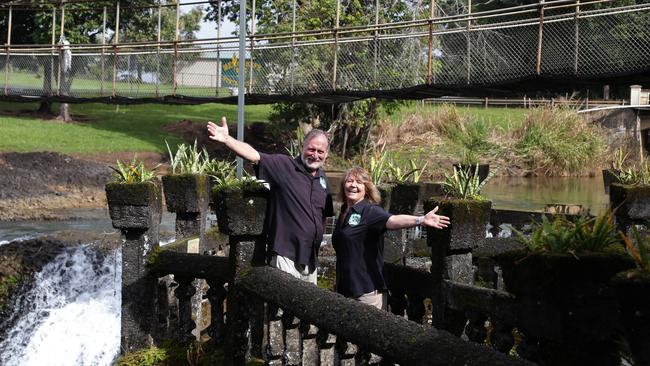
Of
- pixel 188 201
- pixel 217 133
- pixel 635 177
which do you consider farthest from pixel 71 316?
pixel 217 133

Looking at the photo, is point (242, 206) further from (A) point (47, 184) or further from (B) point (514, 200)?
(B) point (514, 200)

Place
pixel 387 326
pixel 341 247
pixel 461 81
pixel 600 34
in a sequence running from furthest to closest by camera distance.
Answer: pixel 461 81
pixel 600 34
pixel 341 247
pixel 387 326

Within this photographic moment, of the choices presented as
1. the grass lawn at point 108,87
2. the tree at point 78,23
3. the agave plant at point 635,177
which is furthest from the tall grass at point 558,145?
the agave plant at point 635,177

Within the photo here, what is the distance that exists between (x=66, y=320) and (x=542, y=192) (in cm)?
1813

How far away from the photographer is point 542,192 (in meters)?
29.0

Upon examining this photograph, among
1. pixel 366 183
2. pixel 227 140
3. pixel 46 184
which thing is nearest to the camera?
pixel 227 140

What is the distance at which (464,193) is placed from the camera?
23.0 ft

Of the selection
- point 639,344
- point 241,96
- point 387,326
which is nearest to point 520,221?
point 241,96

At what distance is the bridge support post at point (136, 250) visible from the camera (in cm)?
802

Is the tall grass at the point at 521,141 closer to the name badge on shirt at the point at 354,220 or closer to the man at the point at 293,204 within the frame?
the man at the point at 293,204

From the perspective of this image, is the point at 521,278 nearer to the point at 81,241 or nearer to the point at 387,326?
the point at 387,326

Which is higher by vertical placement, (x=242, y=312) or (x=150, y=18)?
(x=150, y=18)

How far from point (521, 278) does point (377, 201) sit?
292cm

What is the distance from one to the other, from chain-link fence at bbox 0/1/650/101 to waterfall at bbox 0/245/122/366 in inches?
297
